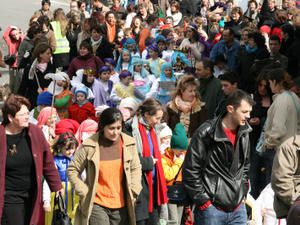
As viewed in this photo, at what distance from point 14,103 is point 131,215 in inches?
58.9

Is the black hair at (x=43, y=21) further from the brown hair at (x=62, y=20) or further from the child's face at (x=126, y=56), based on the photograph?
the child's face at (x=126, y=56)

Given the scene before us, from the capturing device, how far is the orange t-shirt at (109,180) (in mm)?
8680

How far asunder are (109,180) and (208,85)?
5.14 metres

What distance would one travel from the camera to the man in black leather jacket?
791 cm

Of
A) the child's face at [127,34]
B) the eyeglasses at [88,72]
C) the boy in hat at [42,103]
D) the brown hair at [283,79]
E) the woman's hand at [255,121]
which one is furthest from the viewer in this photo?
the child's face at [127,34]

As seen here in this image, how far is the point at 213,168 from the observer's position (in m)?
7.95

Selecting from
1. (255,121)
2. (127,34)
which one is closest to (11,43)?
(127,34)

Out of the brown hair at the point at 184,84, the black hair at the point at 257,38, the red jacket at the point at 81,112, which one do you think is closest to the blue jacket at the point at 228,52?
the black hair at the point at 257,38

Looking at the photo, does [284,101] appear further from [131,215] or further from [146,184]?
[131,215]

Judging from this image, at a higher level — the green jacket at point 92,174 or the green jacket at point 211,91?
the green jacket at point 211,91

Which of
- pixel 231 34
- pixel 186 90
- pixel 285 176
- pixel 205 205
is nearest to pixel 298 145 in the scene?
pixel 285 176

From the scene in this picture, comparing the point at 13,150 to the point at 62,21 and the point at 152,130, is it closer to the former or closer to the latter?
the point at 152,130

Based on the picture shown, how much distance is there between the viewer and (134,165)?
887 centimetres

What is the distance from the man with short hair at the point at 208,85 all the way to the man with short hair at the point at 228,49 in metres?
2.14
